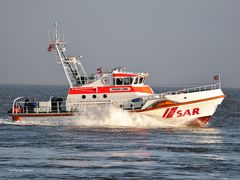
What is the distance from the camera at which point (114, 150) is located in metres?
35.0

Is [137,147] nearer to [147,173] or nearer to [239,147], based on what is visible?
[239,147]

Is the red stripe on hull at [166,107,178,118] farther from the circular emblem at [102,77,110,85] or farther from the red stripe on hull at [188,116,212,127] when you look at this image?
the circular emblem at [102,77,110,85]

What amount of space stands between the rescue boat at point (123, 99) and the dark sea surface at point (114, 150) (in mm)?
793

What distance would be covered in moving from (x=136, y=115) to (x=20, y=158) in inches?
685

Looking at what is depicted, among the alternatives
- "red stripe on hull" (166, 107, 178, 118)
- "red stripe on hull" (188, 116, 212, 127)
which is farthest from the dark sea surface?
"red stripe on hull" (166, 107, 178, 118)

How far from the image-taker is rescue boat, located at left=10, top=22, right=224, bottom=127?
47312 millimetres

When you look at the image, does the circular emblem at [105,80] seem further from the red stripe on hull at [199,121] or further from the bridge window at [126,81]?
the red stripe on hull at [199,121]

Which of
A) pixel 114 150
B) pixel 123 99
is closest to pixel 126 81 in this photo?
pixel 123 99

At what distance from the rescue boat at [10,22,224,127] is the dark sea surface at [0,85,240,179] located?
79cm

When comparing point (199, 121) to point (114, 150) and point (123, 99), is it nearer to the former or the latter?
point (123, 99)

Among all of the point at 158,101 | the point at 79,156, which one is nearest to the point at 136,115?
the point at 158,101

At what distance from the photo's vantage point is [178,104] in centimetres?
4709

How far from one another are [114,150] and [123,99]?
13725 millimetres

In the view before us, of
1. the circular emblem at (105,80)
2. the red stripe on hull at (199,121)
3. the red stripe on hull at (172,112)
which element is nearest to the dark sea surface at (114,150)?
the red stripe on hull at (199,121)
